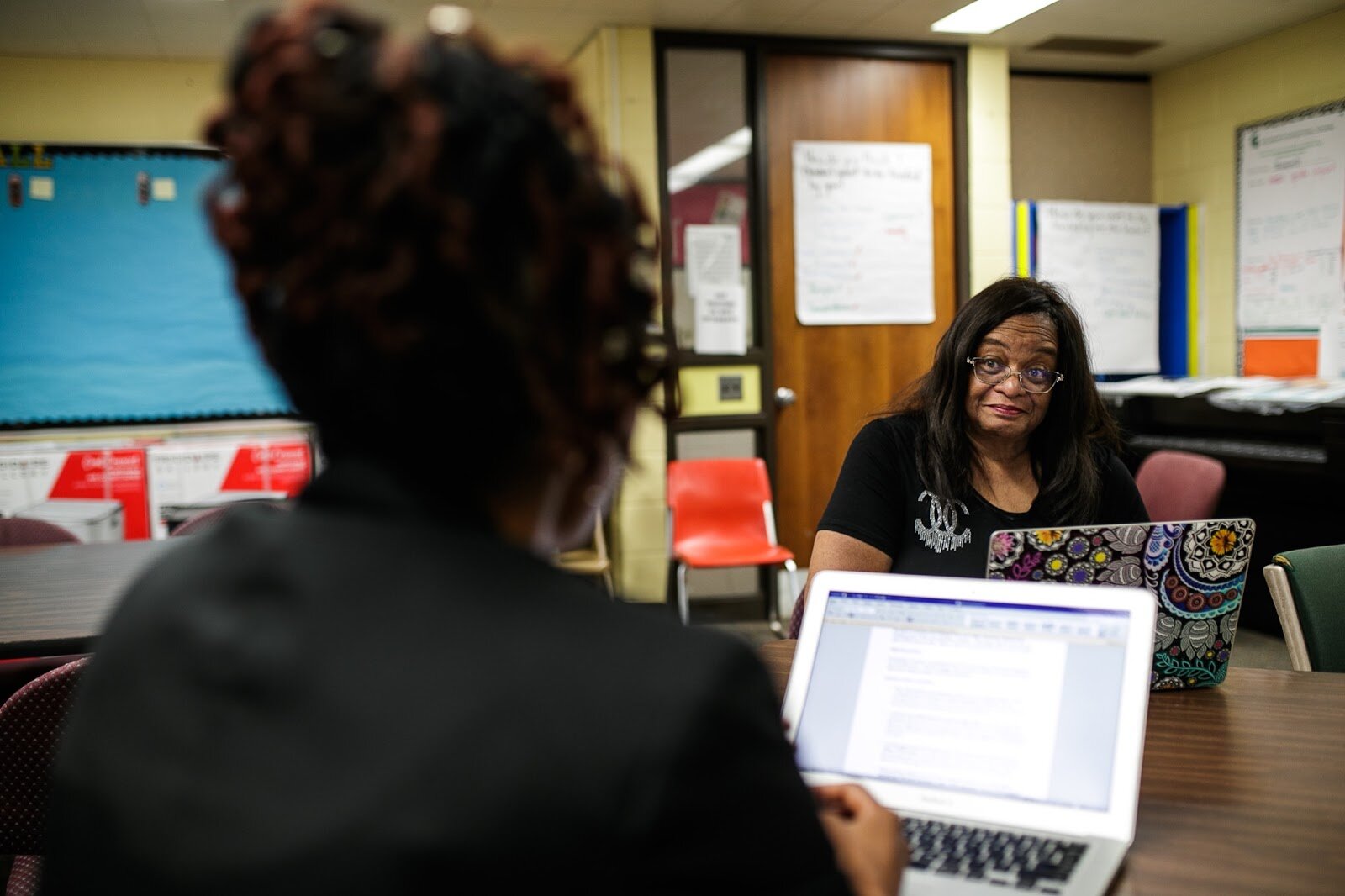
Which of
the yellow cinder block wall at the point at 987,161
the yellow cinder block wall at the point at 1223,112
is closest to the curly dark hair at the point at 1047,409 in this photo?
the yellow cinder block wall at the point at 987,161

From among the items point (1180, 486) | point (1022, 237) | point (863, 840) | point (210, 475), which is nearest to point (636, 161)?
point (1022, 237)

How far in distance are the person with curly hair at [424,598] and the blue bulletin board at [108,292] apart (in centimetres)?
450

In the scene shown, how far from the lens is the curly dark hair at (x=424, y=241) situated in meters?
0.57

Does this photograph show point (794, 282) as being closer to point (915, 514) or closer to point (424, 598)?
point (915, 514)

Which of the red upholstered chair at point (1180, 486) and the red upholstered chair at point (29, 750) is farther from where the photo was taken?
the red upholstered chair at point (1180, 486)

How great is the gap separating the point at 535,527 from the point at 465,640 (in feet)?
0.38

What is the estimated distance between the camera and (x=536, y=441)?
2.03ft

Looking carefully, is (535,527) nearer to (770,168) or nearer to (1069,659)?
(1069,659)

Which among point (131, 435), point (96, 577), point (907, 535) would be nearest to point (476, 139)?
point (907, 535)

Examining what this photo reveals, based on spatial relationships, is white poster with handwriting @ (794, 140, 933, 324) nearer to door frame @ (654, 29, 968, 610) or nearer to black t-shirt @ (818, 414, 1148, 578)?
door frame @ (654, 29, 968, 610)

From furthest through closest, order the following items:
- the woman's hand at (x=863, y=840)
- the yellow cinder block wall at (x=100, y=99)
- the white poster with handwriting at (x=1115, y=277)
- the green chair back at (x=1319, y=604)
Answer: the white poster with handwriting at (x=1115, y=277) < the yellow cinder block wall at (x=100, y=99) < the green chair back at (x=1319, y=604) < the woman's hand at (x=863, y=840)

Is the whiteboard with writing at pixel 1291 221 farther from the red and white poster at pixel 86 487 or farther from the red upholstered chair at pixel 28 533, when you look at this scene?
the red and white poster at pixel 86 487

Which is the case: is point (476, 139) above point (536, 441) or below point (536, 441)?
above

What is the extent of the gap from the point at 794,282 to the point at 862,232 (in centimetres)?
40
